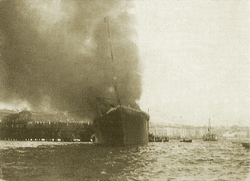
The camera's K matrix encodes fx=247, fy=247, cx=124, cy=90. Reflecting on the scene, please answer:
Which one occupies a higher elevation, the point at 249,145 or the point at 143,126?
the point at 143,126

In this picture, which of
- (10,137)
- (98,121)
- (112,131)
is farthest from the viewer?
(10,137)

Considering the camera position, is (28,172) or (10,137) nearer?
(28,172)

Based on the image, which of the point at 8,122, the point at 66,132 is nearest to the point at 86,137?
the point at 66,132

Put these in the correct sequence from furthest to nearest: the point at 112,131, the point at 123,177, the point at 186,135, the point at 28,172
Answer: the point at 186,135 → the point at 112,131 → the point at 28,172 → the point at 123,177

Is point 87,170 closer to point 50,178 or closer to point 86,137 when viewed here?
point 50,178

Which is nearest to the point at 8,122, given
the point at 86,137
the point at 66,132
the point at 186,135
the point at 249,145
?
the point at 66,132

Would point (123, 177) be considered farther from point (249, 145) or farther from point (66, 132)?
point (66, 132)
